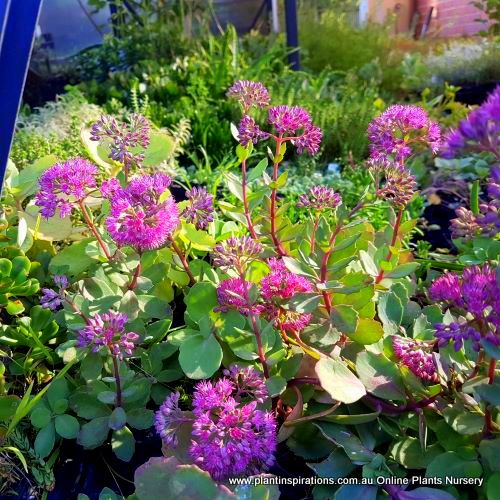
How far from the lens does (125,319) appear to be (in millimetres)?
992

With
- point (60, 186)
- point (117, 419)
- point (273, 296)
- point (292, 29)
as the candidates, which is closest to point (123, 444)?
point (117, 419)

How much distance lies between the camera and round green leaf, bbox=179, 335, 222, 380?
39.7 inches

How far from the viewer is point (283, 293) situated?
1.09m

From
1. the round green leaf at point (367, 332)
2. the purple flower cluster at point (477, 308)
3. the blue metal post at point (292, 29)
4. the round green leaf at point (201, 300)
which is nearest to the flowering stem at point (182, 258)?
the round green leaf at point (201, 300)

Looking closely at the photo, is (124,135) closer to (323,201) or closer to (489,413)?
(323,201)

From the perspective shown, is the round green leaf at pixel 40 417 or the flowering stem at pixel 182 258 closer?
the round green leaf at pixel 40 417

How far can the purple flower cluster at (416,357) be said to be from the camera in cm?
104

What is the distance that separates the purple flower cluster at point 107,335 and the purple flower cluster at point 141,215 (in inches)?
5.2

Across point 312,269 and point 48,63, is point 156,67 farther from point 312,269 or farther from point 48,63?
point 312,269

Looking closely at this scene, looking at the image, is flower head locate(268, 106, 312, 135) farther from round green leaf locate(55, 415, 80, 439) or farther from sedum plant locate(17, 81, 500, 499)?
round green leaf locate(55, 415, 80, 439)

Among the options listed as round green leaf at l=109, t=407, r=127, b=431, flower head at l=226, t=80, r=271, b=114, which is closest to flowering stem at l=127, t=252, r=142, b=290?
round green leaf at l=109, t=407, r=127, b=431

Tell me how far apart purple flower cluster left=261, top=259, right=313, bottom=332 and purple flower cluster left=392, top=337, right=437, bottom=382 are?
18 cm

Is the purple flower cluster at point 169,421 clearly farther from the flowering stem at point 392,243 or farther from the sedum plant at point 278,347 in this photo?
the flowering stem at point 392,243

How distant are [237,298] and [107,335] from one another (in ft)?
0.74
